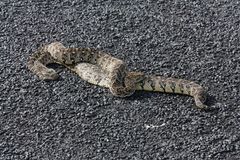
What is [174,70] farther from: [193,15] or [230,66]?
[193,15]

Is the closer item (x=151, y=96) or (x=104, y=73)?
(x=151, y=96)

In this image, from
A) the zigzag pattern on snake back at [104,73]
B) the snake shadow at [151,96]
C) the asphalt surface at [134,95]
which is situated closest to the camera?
the asphalt surface at [134,95]

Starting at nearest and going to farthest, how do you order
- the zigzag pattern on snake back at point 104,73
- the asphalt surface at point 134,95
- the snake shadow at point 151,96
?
the asphalt surface at point 134,95, the snake shadow at point 151,96, the zigzag pattern on snake back at point 104,73

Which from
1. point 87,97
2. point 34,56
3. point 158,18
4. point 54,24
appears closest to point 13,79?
point 34,56

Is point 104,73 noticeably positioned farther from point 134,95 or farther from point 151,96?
point 151,96

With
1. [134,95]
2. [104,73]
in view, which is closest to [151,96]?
[134,95]
